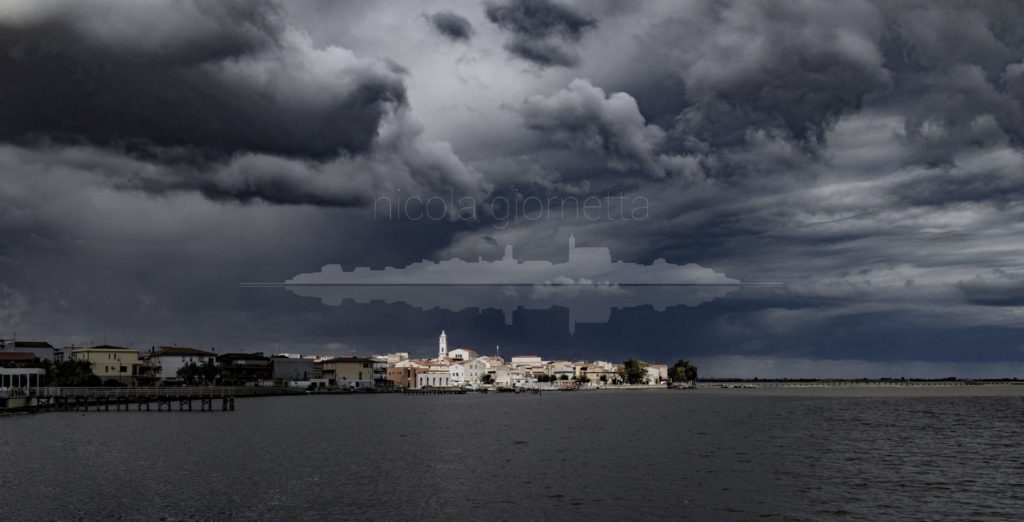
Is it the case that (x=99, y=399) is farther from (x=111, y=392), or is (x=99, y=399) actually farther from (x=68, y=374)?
(x=68, y=374)

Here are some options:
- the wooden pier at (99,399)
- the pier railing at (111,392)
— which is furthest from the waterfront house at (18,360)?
the wooden pier at (99,399)

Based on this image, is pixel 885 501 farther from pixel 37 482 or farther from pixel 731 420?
pixel 731 420

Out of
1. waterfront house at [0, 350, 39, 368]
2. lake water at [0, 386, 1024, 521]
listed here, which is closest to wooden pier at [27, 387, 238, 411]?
lake water at [0, 386, 1024, 521]

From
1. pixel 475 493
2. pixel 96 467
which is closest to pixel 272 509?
pixel 475 493

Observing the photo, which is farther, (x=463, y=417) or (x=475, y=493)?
(x=463, y=417)

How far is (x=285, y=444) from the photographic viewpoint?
3068 inches

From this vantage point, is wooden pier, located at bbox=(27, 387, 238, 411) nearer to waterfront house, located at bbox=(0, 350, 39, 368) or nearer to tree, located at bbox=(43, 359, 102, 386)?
tree, located at bbox=(43, 359, 102, 386)

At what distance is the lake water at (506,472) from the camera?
139ft

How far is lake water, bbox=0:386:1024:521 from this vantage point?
139 feet

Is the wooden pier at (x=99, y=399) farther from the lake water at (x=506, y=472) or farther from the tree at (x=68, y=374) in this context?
the lake water at (x=506, y=472)

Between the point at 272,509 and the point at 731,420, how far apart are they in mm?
85954

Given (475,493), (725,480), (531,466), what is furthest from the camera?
(531,466)

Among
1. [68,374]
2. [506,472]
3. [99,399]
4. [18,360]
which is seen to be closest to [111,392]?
[99,399]

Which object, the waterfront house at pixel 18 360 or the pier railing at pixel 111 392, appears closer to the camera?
the pier railing at pixel 111 392
